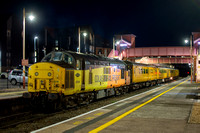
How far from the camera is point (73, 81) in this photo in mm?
13086

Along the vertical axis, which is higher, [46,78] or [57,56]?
[57,56]

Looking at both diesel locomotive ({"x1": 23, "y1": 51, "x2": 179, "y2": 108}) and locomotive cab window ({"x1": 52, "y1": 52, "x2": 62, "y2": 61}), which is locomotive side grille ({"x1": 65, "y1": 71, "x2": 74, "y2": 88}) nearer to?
diesel locomotive ({"x1": 23, "y1": 51, "x2": 179, "y2": 108})

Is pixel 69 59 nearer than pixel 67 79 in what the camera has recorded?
No

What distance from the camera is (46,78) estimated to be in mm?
12531

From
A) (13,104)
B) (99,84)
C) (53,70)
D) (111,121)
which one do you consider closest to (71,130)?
(111,121)

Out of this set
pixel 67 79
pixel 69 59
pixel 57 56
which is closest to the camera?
pixel 67 79

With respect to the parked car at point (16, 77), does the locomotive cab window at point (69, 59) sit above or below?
above

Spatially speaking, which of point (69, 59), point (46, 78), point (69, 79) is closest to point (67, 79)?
point (69, 79)

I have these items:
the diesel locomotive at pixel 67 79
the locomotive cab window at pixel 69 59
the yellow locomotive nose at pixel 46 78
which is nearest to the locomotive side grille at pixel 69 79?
the diesel locomotive at pixel 67 79

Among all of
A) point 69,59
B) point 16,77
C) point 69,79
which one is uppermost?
point 69,59

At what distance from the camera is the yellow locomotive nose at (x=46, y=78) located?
40.2ft

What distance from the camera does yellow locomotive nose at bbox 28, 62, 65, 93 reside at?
483 inches

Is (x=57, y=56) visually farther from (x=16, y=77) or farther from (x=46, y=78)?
(x=16, y=77)

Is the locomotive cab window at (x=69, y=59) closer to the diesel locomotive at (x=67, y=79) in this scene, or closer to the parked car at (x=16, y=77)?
the diesel locomotive at (x=67, y=79)
